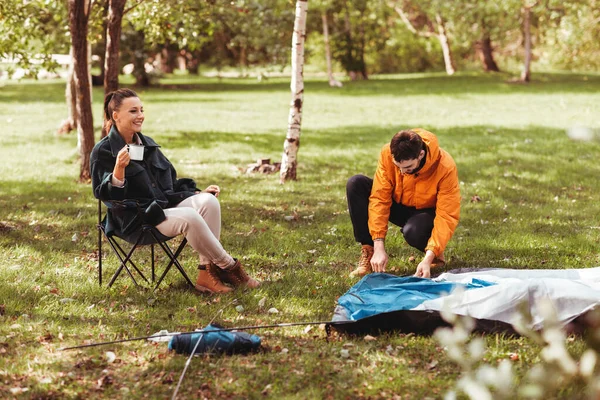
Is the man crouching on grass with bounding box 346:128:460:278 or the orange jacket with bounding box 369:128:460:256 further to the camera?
the orange jacket with bounding box 369:128:460:256

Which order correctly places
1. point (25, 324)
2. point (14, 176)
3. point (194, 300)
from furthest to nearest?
point (14, 176) → point (194, 300) → point (25, 324)

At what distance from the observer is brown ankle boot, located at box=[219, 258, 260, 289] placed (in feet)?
17.3

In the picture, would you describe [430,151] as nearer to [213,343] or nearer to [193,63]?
[213,343]

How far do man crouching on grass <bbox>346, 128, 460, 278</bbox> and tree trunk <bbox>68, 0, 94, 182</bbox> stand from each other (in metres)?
4.79

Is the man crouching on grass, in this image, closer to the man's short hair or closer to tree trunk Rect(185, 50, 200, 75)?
the man's short hair

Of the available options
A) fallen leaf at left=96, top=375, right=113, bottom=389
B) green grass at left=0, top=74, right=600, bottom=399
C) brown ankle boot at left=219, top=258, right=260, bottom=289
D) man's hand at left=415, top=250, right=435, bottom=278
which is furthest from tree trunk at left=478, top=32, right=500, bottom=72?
fallen leaf at left=96, top=375, right=113, bottom=389

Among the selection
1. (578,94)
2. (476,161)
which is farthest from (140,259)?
(578,94)

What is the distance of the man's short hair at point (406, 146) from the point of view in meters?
Result: 4.89

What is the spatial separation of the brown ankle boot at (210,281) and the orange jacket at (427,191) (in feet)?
3.87

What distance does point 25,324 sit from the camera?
180 inches

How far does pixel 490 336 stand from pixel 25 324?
2878 mm

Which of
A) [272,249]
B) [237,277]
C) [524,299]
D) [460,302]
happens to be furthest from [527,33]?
[524,299]

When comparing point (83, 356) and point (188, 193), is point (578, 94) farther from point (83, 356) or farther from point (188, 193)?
point (83, 356)

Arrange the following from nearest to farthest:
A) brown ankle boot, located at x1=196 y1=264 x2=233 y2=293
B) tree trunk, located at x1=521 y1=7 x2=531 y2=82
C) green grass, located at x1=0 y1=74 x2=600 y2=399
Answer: green grass, located at x1=0 y1=74 x2=600 y2=399 → brown ankle boot, located at x1=196 y1=264 x2=233 y2=293 → tree trunk, located at x1=521 y1=7 x2=531 y2=82
